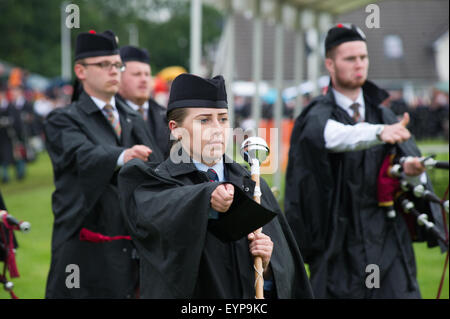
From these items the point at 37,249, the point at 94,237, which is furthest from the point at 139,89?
the point at 37,249

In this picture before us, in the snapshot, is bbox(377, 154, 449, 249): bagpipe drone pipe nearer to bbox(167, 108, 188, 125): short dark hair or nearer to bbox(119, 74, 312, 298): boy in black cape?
bbox(119, 74, 312, 298): boy in black cape

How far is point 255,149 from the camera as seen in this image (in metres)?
3.21

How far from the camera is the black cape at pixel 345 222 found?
5.07 m

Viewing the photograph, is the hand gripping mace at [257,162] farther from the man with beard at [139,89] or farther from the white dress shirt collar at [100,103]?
the man with beard at [139,89]

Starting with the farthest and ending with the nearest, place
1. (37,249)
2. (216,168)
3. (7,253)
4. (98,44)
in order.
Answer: (37,249), (98,44), (7,253), (216,168)

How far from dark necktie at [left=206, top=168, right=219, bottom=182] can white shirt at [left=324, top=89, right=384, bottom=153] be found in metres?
1.59

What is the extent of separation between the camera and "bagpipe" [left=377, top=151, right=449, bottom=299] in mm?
4824

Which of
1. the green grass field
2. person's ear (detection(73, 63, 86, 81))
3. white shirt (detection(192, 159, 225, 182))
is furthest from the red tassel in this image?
the green grass field

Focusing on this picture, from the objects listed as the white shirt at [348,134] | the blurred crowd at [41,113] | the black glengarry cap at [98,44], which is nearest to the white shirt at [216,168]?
the white shirt at [348,134]

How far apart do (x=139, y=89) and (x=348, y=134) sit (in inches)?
92.2

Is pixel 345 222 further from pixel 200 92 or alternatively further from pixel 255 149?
pixel 200 92

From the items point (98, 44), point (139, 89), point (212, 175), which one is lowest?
point (212, 175)

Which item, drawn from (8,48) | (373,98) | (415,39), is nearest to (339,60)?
(373,98)
